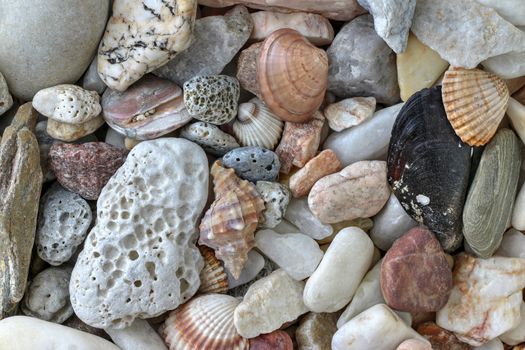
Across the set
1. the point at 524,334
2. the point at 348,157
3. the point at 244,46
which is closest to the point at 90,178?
the point at 244,46

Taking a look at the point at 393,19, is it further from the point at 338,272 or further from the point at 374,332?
the point at 374,332

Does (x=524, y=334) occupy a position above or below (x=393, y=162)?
below

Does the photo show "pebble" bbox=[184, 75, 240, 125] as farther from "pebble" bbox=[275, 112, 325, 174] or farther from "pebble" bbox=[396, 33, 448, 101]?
"pebble" bbox=[396, 33, 448, 101]

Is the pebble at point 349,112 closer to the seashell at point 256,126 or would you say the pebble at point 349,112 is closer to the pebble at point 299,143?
the pebble at point 299,143

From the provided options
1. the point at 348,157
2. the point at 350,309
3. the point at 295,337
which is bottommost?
the point at 295,337

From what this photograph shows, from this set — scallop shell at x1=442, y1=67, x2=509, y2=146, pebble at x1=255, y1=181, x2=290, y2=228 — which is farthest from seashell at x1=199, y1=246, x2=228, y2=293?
scallop shell at x1=442, y1=67, x2=509, y2=146

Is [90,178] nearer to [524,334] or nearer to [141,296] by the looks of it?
[141,296]
